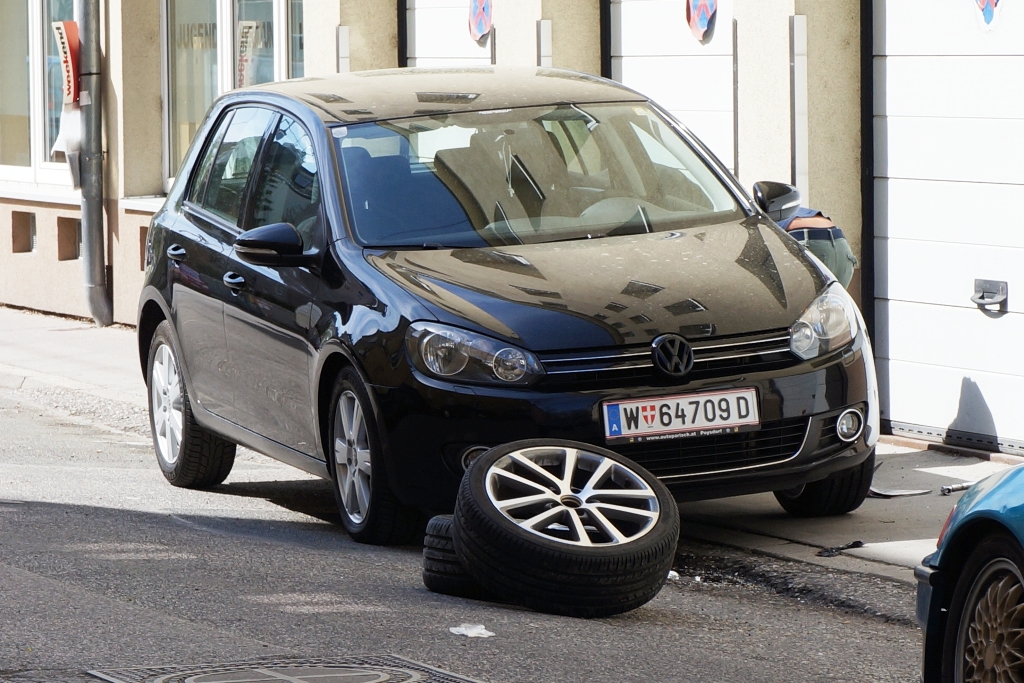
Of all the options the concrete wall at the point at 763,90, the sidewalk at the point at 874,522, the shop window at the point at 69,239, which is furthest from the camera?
the shop window at the point at 69,239

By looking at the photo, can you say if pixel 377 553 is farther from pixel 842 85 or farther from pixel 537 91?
pixel 842 85

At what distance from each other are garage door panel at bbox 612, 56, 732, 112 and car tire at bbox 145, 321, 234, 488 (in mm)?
3479

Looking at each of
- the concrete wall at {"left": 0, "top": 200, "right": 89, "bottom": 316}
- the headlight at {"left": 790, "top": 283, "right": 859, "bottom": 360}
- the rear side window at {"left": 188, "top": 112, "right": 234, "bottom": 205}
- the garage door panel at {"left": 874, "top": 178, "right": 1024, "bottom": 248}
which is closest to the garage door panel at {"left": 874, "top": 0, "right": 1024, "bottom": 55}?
the garage door panel at {"left": 874, "top": 178, "right": 1024, "bottom": 248}

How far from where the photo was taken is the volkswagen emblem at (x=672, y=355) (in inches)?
250

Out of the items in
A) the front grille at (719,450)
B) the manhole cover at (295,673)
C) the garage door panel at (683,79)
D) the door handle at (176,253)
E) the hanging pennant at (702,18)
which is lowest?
the manhole cover at (295,673)

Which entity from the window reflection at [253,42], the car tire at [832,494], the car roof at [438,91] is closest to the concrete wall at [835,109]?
the car roof at [438,91]

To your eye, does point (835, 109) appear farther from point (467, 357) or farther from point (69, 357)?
point (69, 357)

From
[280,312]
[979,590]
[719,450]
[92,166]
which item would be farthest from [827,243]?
[92,166]

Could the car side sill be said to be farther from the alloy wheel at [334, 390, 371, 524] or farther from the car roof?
the car roof

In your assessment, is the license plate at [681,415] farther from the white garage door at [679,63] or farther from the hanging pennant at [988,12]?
the white garage door at [679,63]

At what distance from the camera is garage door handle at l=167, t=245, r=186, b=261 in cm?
835

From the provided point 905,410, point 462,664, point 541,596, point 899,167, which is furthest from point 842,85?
point 462,664

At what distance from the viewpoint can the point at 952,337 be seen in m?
9.08

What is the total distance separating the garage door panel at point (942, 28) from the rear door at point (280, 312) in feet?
10.7
